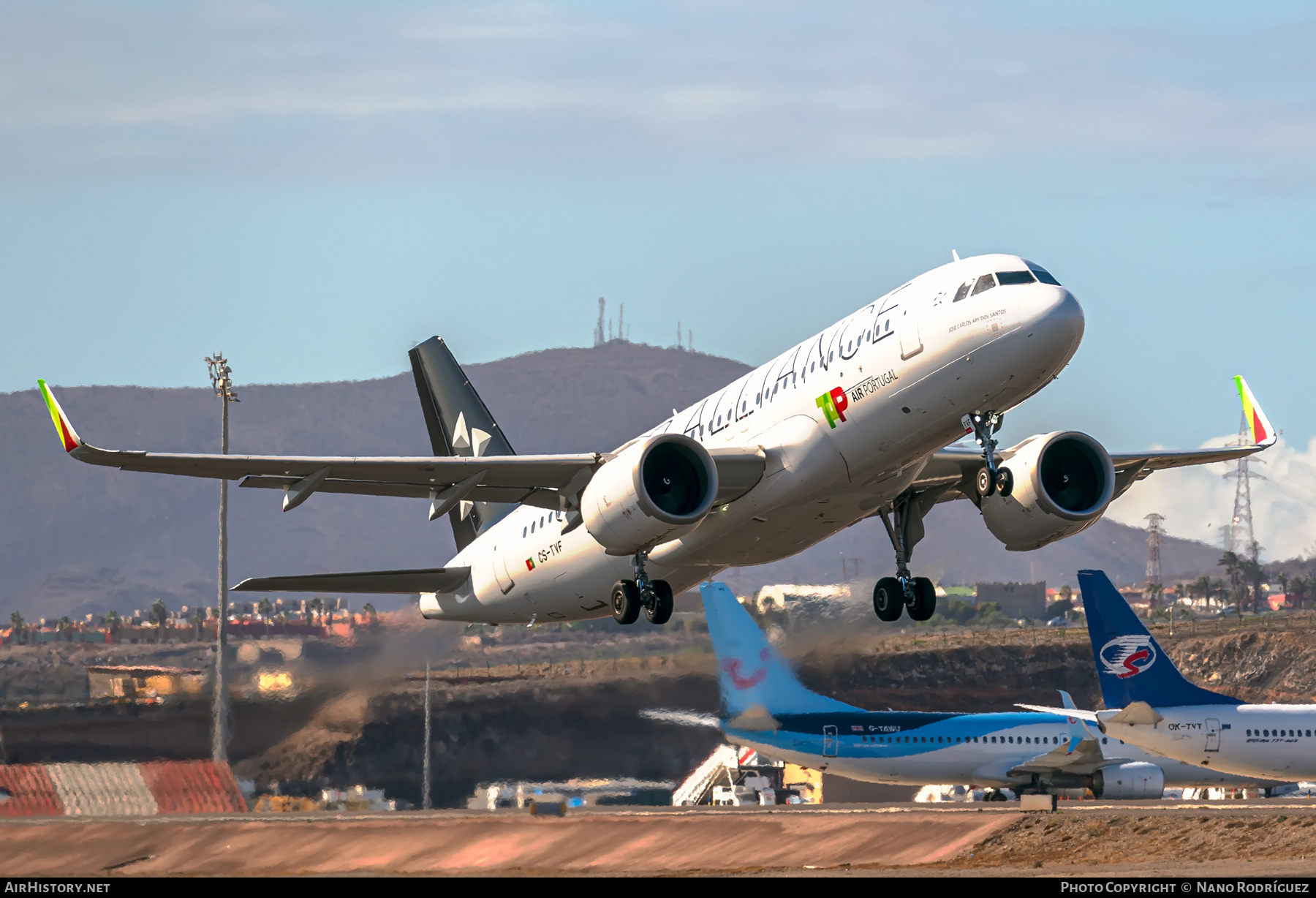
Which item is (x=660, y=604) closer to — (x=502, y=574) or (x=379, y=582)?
(x=502, y=574)

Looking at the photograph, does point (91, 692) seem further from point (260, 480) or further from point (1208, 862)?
point (1208, 862)

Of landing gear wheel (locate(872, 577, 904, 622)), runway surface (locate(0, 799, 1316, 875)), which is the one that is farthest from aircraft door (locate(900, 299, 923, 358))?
runway surface (locate(0, 799, 1316, 875))

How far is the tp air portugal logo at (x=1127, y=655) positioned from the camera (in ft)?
193

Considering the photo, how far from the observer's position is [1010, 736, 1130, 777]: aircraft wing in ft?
206

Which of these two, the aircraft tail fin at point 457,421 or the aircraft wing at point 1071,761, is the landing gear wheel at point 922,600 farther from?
the aircraft wing at point 1071,761

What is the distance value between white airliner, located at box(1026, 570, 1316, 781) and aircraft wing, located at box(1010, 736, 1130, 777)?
435 cm

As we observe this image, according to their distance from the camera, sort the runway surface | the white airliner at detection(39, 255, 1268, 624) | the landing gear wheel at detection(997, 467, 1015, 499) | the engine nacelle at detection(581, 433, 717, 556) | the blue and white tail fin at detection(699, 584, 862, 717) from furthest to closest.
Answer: the blue and white tail fin at detection(699, 584, 862, 717), the runway surface, the engine nacelle at detection(581, 433, 717, 556), the landing gear wheel at detection(997, 467, 1015, 499), the white airliner at detection(39, 255, 1268, 624)

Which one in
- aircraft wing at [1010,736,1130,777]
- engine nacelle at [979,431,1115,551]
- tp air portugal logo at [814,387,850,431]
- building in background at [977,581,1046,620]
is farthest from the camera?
building in background at [977,581,1046,620]

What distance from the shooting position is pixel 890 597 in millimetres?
37156

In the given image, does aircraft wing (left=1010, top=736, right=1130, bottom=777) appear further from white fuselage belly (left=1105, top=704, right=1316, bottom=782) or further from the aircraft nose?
the aircraft nose

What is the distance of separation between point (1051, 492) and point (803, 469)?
19.8 ft

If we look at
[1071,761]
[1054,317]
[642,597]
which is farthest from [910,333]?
[1071,761]

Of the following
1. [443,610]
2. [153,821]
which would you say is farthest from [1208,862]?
[153,821]

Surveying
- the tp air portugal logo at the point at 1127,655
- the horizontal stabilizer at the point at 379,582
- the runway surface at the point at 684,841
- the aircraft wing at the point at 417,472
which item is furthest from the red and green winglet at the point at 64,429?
the tp air portugal logo at the point at 1127,655
